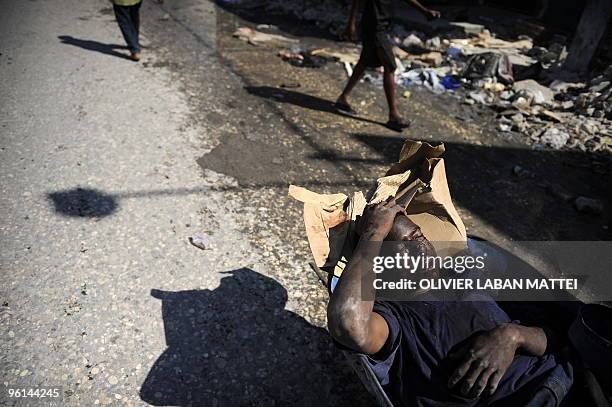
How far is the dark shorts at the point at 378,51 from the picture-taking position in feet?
17.0

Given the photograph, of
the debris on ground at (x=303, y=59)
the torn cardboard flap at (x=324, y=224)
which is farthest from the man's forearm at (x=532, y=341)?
the debris on ground at (x=303, y=59)

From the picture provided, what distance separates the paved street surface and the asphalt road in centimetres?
1

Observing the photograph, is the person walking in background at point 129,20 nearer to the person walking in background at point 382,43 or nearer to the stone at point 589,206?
the person walking in background at point 382,43

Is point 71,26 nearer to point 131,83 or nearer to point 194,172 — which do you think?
point 131,83

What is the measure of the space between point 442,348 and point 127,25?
259 inches

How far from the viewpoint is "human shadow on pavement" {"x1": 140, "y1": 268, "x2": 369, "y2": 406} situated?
2.33 meters

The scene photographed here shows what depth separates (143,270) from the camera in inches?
118

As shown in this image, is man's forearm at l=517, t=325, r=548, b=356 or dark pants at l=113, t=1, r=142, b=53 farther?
dark pants at l=113, t=1, r=142, b=53

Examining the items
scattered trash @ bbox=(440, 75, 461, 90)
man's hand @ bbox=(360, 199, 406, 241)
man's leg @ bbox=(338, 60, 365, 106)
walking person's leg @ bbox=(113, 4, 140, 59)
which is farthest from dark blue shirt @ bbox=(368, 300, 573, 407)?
walking person's leg @ bbox=(113, 4, 140, 59)

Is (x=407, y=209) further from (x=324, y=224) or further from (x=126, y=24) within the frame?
(x=126, y=24)

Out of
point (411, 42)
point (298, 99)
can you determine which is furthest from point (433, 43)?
point (298, 99)

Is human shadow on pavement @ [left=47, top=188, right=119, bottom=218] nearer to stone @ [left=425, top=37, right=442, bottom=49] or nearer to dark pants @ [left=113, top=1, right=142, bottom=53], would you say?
dark pants @ [left=113, top=1, right=142, bottom=53]

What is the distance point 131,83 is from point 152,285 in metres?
3.98

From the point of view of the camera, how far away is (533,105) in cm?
641
